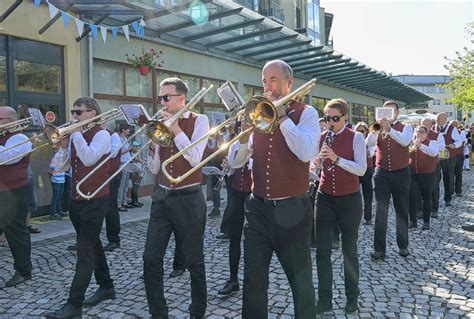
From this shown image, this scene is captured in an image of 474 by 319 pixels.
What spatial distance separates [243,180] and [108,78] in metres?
7.11

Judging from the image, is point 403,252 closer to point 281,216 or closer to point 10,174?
point 281,216

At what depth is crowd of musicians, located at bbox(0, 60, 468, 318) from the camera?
10.2ft

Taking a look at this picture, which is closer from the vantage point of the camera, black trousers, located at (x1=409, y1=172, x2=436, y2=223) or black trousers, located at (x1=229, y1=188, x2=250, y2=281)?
black trousers, located at (x1=229, y1=188, x2=250, y2=281)

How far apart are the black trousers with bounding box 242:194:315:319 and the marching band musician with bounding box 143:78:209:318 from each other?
770 mm

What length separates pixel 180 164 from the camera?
3.79m

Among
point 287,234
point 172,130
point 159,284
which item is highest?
point 172,130

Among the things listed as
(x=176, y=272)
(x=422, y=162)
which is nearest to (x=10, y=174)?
(x=176, y=272)

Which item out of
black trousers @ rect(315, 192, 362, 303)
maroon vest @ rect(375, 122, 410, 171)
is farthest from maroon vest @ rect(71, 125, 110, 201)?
maroon vest @ rect(375, 122, 410, 171)

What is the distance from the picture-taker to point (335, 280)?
503 centimetres

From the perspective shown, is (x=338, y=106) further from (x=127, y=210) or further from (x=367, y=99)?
(x=367, y=99)

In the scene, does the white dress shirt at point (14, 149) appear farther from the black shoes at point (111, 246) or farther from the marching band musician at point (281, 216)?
the marching band musician at point (281, 216)

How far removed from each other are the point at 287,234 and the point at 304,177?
423mm

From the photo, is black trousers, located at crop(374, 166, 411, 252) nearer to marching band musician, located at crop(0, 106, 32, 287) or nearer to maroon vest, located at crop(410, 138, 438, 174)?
maroon vest, located at crop(410, 138, 438, 174)

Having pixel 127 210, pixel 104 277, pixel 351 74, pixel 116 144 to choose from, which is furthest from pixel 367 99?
pixel 104 277
